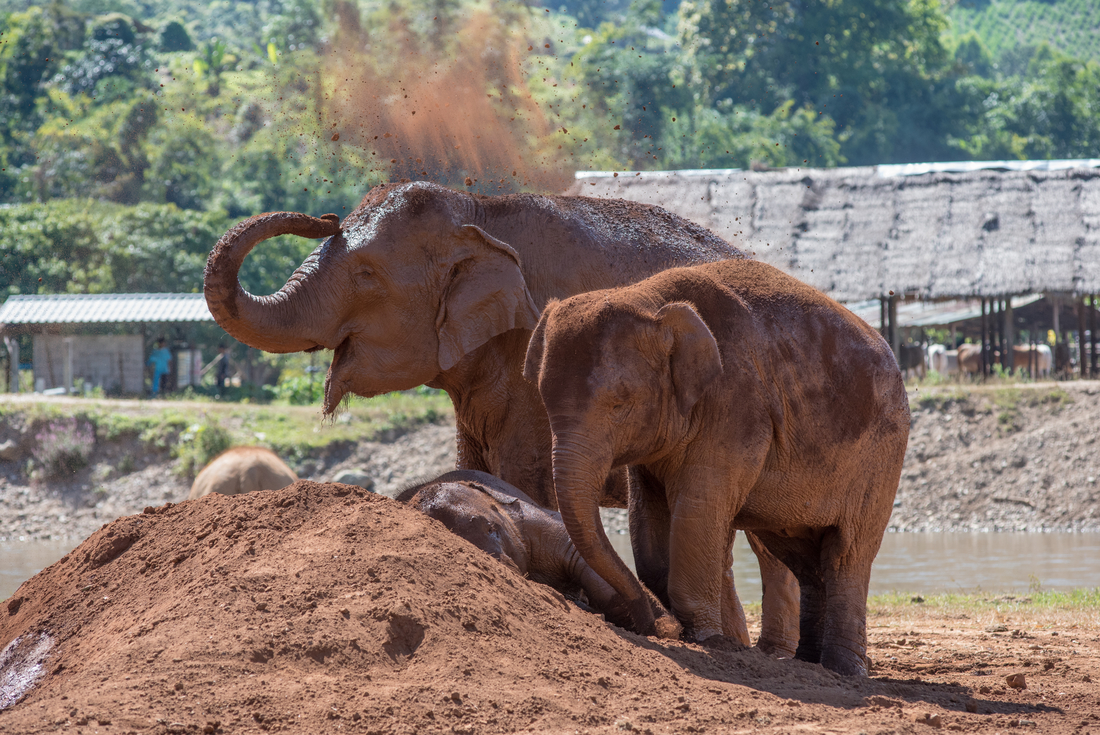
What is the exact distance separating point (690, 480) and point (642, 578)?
2.64ft

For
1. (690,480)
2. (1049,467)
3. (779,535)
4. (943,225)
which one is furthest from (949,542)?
(690,480)

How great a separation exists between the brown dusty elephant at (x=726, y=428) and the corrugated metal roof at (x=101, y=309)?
91.5ft

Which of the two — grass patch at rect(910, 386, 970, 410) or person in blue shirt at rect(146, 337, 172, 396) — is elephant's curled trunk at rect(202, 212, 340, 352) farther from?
person in blue shirt at rect(146, 337, 172, 396)

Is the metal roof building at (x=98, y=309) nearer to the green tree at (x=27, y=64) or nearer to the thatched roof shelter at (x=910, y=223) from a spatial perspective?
the thatched roof shelter at (x=910, y=223)

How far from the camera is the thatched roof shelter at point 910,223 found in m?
28.3

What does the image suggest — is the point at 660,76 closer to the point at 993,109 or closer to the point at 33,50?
the point at 993,109

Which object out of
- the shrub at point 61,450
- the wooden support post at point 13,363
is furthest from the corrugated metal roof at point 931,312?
the shrub at point 61,450

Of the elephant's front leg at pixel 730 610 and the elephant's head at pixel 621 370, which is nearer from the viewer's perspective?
the elephant's head at pixel 621 370

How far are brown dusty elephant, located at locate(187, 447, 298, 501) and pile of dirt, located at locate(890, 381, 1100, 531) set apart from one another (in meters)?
12.0

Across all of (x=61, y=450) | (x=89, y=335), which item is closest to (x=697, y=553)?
(x=61, y=450)

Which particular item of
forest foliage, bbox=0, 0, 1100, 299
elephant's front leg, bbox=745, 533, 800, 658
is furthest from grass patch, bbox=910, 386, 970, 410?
elephant's front leg, bbox=745, 533, 800, 658

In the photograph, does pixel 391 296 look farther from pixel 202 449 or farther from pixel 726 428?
pixel 202 449

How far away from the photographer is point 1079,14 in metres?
113

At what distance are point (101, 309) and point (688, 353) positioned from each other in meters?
30.4
